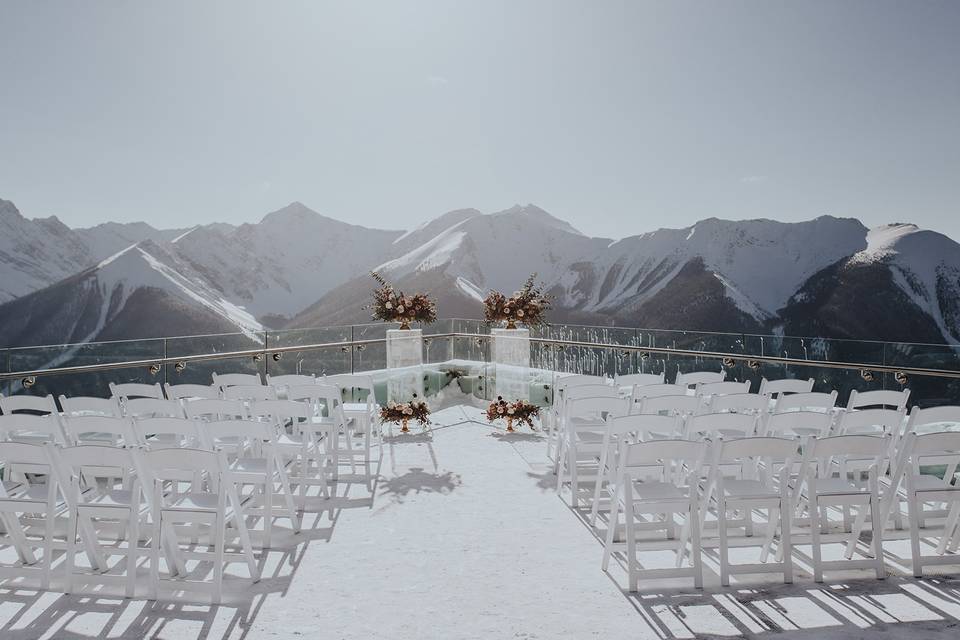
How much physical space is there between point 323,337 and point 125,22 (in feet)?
27.0

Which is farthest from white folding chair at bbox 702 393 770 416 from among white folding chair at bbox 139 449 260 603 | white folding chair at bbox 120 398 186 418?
white folding chair at bbox 120 398 186 418

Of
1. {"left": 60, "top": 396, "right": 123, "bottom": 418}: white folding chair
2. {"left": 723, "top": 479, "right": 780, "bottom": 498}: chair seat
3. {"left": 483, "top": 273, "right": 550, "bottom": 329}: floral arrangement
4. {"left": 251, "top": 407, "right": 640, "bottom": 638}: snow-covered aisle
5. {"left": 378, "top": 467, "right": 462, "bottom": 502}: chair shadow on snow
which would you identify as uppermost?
{"left": 483, "top": 273, "right": 550, "bottom": 329}: floral arrangement

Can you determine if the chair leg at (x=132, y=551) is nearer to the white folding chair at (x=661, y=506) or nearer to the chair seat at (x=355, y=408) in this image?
the white folding chair at (x=661, y=506)

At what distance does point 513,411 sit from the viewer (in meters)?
7.43

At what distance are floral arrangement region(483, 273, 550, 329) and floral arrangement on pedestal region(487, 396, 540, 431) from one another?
1634mm

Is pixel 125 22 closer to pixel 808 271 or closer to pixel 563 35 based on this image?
pixel 563 35

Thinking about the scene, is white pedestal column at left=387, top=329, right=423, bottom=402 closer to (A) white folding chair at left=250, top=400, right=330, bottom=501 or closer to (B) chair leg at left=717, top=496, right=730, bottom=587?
(A) white folding chair at left=250, top=400, right=330, bottom=501

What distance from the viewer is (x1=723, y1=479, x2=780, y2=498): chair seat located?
3320 mm

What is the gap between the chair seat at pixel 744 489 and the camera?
3.32 meters

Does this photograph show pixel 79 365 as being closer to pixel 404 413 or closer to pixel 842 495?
pixel 404 413

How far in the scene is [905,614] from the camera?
9.23 ft

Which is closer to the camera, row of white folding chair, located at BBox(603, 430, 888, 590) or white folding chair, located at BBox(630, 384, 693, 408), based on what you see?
row of white folding chair, located at BBox(603, 430, 888, 590)

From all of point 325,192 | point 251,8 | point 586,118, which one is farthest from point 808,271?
point 251,8

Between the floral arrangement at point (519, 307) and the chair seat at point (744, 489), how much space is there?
5367 mm
